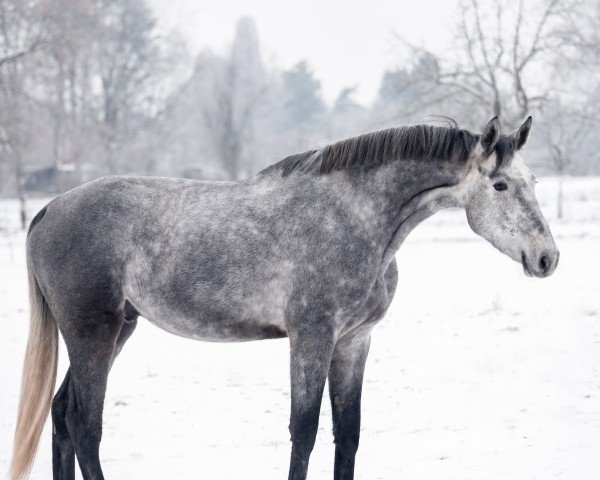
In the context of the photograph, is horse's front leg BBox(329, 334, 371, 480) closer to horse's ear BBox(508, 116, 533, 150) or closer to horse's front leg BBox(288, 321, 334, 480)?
horse's front leg BBox(288, 321, 334, 480)

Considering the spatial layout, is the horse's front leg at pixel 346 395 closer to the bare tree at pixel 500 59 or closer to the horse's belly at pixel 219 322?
the horse's belly at pixel 219 322

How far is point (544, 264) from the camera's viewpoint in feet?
10.7

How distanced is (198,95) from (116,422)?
101 feet

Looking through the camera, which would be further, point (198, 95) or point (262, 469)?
point (198, 95)

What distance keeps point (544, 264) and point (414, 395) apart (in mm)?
2836

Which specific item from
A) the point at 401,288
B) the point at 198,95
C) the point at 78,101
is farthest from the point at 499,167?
the point at 198,95

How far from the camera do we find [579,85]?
19.8m

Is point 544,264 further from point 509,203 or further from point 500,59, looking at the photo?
point 500,59

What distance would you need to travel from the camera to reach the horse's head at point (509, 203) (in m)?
3.25

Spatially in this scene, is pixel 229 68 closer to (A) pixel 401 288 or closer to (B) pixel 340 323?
(A) pixel 401 288

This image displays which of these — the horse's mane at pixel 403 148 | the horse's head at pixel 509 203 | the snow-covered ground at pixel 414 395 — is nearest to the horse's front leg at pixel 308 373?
the horse's mane at pixel 403 148

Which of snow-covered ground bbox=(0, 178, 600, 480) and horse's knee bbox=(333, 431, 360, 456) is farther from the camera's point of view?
snow-covered ground bbox=(0, 178, 600, 480)

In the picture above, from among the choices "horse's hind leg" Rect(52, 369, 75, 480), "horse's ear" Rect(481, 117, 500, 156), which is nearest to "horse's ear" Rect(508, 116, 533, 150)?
"horse's ear" Rect(481, 117, 500, 156)

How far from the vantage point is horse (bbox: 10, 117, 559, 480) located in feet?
10.7
